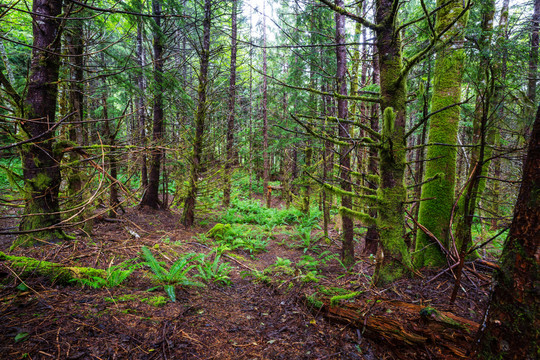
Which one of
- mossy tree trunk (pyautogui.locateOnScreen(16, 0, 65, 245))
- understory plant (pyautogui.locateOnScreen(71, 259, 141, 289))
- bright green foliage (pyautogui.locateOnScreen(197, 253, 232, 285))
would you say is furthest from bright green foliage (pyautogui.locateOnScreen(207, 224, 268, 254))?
mossy tree trunk (pyautogui.locateOnScreen(16, 0, 65, 245))

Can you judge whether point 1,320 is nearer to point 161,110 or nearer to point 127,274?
point 127,274

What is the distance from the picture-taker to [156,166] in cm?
912

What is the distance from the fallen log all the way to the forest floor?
23 mm

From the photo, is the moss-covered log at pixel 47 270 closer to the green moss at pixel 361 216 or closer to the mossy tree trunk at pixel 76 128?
the mossy tree trunk at pixel 76 128

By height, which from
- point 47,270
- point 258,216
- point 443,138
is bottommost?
point 258,216

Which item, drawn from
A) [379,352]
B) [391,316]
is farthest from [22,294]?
[391,316]

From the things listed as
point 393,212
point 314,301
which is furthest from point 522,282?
point 314,301

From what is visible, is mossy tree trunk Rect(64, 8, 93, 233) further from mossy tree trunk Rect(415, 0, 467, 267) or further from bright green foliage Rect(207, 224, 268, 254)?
→ mossy tree trunk Rect(415, 0, 467, 267)

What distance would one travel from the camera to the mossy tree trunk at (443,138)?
Result: 3.59 metres

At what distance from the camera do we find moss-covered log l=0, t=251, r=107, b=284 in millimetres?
2748

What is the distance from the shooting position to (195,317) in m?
2.78

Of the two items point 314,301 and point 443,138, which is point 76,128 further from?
point 443,138

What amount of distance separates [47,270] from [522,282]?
4578 mm

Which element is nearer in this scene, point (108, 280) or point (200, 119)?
point (108, 280)
